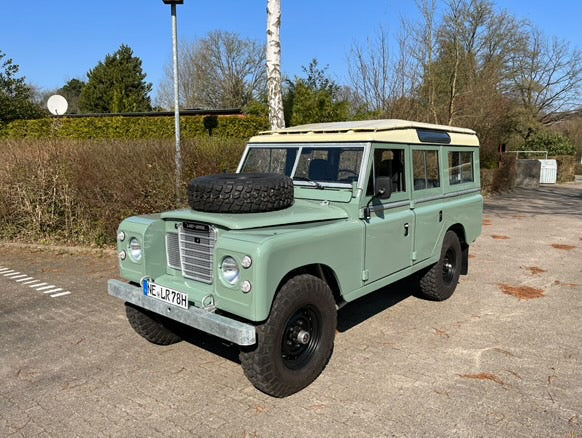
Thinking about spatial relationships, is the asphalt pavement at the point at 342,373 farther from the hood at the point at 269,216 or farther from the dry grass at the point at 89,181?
the dry grass at the point at 89,181

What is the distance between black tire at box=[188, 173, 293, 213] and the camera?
347 centimetres

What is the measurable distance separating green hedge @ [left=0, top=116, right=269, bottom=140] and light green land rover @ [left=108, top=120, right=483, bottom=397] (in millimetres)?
8296

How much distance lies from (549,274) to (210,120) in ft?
28.8

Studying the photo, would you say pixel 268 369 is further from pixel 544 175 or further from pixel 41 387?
pixel 544 175

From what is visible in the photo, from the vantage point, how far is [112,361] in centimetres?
386

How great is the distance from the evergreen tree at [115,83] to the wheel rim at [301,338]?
33702 millimetres

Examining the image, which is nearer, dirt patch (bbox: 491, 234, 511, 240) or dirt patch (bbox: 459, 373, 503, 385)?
dirt patch (bbox: 459, 373, 503, 385)

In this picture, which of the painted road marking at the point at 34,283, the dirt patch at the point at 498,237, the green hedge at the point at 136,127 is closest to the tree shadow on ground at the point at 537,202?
the dirt patch at the point at 498,237

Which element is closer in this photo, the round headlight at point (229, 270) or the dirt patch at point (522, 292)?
the round headlight at point (229, 270)

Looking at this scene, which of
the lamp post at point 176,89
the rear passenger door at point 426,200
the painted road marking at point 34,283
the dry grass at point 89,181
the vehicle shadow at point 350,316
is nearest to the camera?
the vehicle shadow at point 350,316

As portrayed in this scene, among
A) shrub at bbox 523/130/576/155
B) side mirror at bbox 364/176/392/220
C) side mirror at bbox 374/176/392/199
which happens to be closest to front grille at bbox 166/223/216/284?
side mirror at bbox 364/176/392/220

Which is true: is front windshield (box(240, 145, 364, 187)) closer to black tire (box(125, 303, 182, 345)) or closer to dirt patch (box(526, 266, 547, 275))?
black tire (box(125, 303, 182, 345))

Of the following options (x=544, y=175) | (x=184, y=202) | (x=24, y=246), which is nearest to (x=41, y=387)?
(x=184, y=202)

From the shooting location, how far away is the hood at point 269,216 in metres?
3.22
